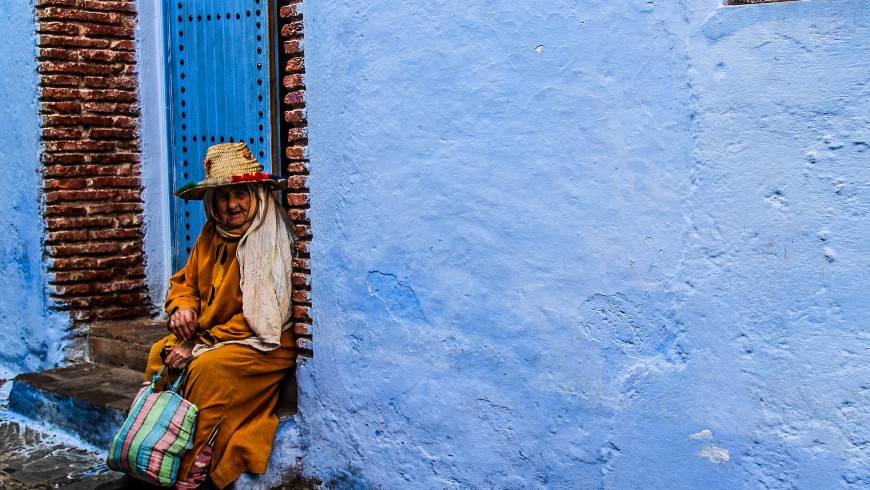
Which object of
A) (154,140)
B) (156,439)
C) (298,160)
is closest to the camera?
(156,439)

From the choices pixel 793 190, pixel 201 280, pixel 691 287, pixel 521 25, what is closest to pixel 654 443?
pixel 691 287

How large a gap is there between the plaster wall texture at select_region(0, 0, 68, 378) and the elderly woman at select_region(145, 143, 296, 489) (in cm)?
169

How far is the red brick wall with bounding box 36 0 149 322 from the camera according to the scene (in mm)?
5492

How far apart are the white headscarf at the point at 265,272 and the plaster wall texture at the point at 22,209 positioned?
192cm

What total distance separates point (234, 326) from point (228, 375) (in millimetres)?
230

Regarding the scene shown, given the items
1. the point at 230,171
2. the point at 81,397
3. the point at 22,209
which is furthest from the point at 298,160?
the point at 22,209

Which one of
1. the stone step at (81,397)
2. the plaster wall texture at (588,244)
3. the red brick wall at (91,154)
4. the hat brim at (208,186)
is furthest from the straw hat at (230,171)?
the red brick wall at (91,154)

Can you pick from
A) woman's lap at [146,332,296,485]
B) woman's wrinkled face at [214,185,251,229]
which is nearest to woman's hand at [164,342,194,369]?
woman's lap at [146,332,296,485]

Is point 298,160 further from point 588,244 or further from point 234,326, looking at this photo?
point 588,244

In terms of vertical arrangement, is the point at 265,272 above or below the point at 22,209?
below

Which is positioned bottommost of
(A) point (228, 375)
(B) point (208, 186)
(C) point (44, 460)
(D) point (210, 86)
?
(C) point (44, 460)

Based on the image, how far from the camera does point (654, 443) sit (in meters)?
3.11

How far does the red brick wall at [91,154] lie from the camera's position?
18.0ft

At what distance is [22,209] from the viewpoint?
5.68 metres
